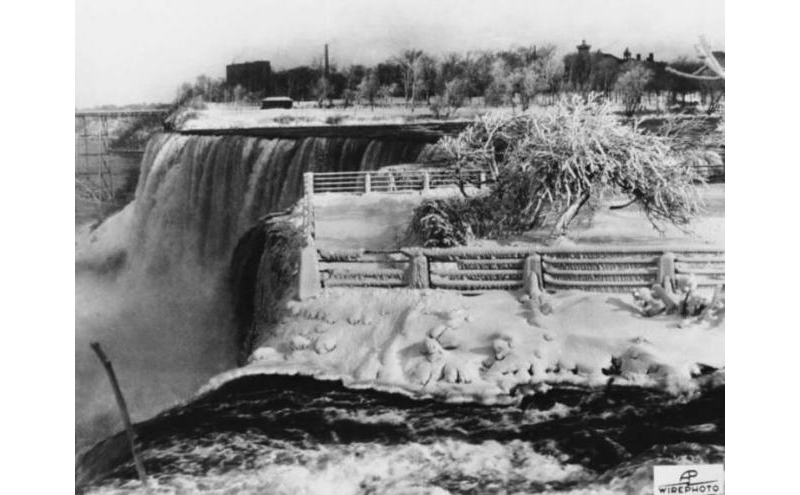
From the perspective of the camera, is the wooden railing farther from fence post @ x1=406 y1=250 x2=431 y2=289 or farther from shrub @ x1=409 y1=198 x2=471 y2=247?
fence post @ x1=406 y1=250 x2=431 y2=289

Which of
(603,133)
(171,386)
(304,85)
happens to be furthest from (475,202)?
A: (171,386)

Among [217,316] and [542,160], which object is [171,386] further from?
[542,160]

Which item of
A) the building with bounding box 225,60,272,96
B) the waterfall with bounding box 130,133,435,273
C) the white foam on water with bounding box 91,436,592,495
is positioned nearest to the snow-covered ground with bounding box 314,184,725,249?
the waterfall with bounding box 130,133,435,273

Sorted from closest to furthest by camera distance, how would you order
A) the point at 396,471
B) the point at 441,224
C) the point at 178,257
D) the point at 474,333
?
1. the point at 396,471
2. the point at 474,333
3. the point at 441,224
4. the point at 178,257

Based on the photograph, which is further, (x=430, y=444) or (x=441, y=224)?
(x=441, y=224)

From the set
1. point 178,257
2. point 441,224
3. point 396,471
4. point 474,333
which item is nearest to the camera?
point 396,471

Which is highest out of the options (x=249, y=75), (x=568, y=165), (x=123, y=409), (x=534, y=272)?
(x=249, y=75)

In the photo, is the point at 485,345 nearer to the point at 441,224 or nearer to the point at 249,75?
the point at 441,224

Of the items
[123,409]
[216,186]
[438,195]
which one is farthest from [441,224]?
[123,409]
